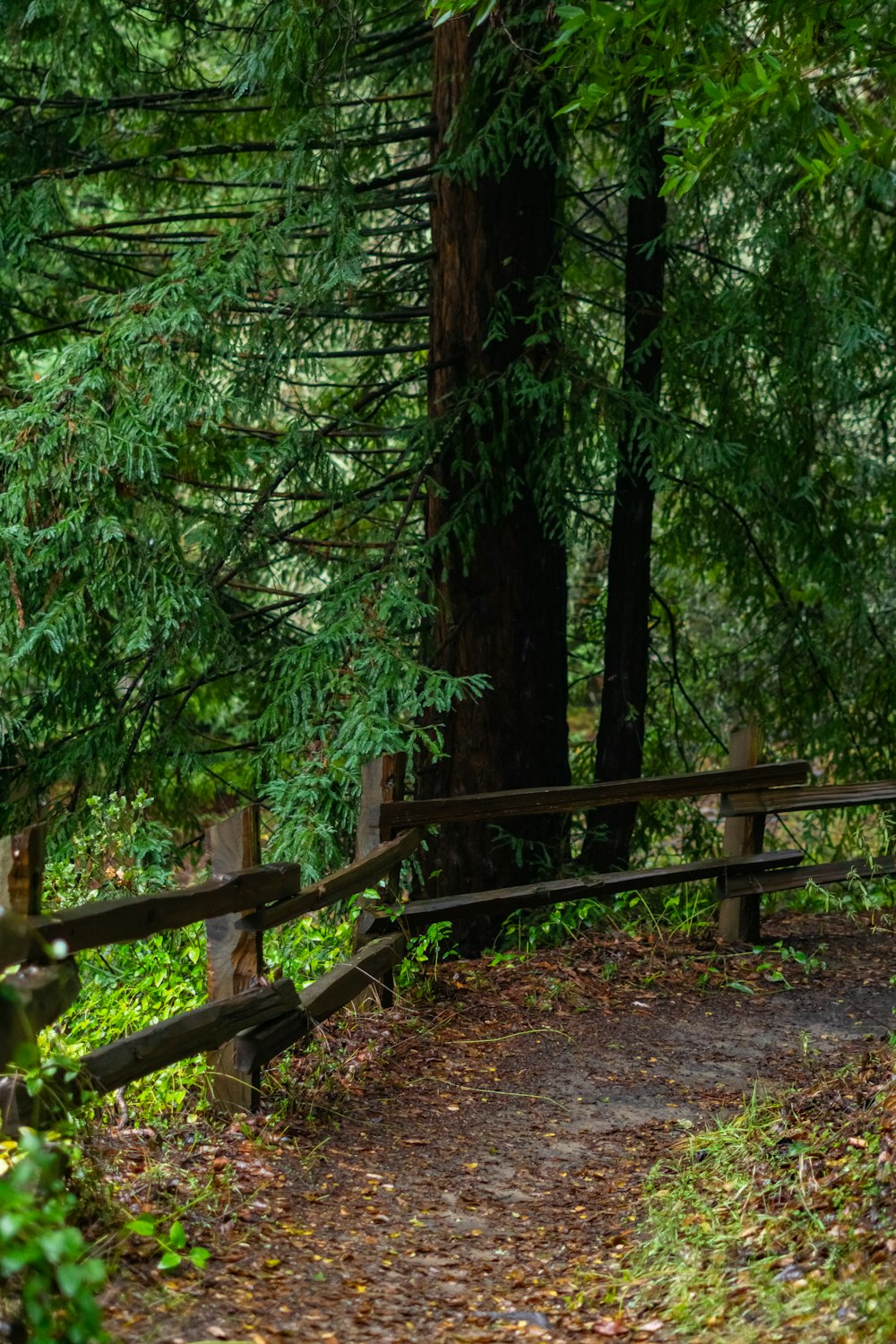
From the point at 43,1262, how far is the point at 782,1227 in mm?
2742

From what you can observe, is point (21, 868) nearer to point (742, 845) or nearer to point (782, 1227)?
point (782, 1227)

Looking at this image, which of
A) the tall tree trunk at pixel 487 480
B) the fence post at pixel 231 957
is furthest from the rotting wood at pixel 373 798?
the fence post at pixel 231 957

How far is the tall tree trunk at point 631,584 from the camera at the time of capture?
964cm

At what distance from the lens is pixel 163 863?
7883mm

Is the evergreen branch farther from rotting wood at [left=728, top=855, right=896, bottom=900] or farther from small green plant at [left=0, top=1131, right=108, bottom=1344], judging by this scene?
small green plant at [left=0, top=1131, right=108, bottom=1344]

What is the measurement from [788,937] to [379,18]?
7.12 meters

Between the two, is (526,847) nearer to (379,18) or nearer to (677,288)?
(677,288)

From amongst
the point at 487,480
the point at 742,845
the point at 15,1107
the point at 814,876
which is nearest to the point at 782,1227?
the point at 15,1107

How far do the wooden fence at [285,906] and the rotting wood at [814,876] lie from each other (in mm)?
12

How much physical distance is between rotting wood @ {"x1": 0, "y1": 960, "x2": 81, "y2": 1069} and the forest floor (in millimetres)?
683

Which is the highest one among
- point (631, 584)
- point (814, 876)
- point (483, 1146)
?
point (631, 584)

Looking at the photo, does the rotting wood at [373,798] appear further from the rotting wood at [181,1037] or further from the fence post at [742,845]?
the fence post at [742,845]

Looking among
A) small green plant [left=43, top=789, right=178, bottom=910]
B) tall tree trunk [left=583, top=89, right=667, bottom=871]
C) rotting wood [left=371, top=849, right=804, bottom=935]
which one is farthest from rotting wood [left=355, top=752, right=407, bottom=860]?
tall tree trunk [left=583, top=89, right=667, bottom=871]

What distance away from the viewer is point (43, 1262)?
10.2ft
